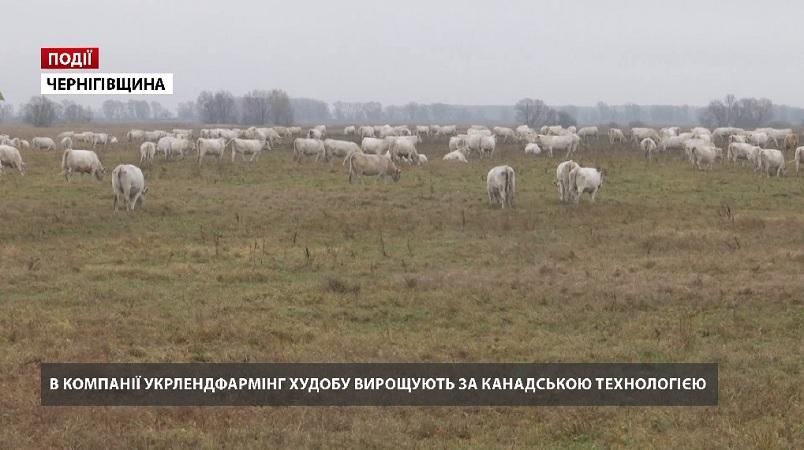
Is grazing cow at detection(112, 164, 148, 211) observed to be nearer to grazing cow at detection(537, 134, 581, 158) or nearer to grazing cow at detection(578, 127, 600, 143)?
grazing cow at detection(537, 134, 581, 158)

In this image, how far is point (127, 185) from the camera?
20297 mm

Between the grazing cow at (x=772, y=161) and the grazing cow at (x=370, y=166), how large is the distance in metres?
14.9

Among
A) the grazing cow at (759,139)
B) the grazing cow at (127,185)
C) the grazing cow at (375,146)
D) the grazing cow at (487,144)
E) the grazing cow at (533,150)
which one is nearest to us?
the grazing cow at (127,185)

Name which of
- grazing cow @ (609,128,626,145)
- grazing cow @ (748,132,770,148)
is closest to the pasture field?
grazing cow @ (748,132,770,148)

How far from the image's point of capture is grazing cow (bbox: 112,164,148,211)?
2028 cm

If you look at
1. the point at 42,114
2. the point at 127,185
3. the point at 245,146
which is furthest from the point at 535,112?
the point at 127,185

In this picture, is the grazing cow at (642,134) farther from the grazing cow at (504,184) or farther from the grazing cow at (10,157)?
the grazing cow at (10,157)

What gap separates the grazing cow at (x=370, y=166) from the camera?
93.5ft

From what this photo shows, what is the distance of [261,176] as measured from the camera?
99.3 ft

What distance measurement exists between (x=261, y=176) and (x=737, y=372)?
23.8 m

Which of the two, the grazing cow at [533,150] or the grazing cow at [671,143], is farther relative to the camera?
the grazing cow at [671,143]

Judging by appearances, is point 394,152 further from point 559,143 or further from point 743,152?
point 743,152

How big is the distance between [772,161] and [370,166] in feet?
53.2

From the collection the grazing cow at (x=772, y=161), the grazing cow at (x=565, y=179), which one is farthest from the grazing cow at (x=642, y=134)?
the grazing cow at (x=565, y=179)
